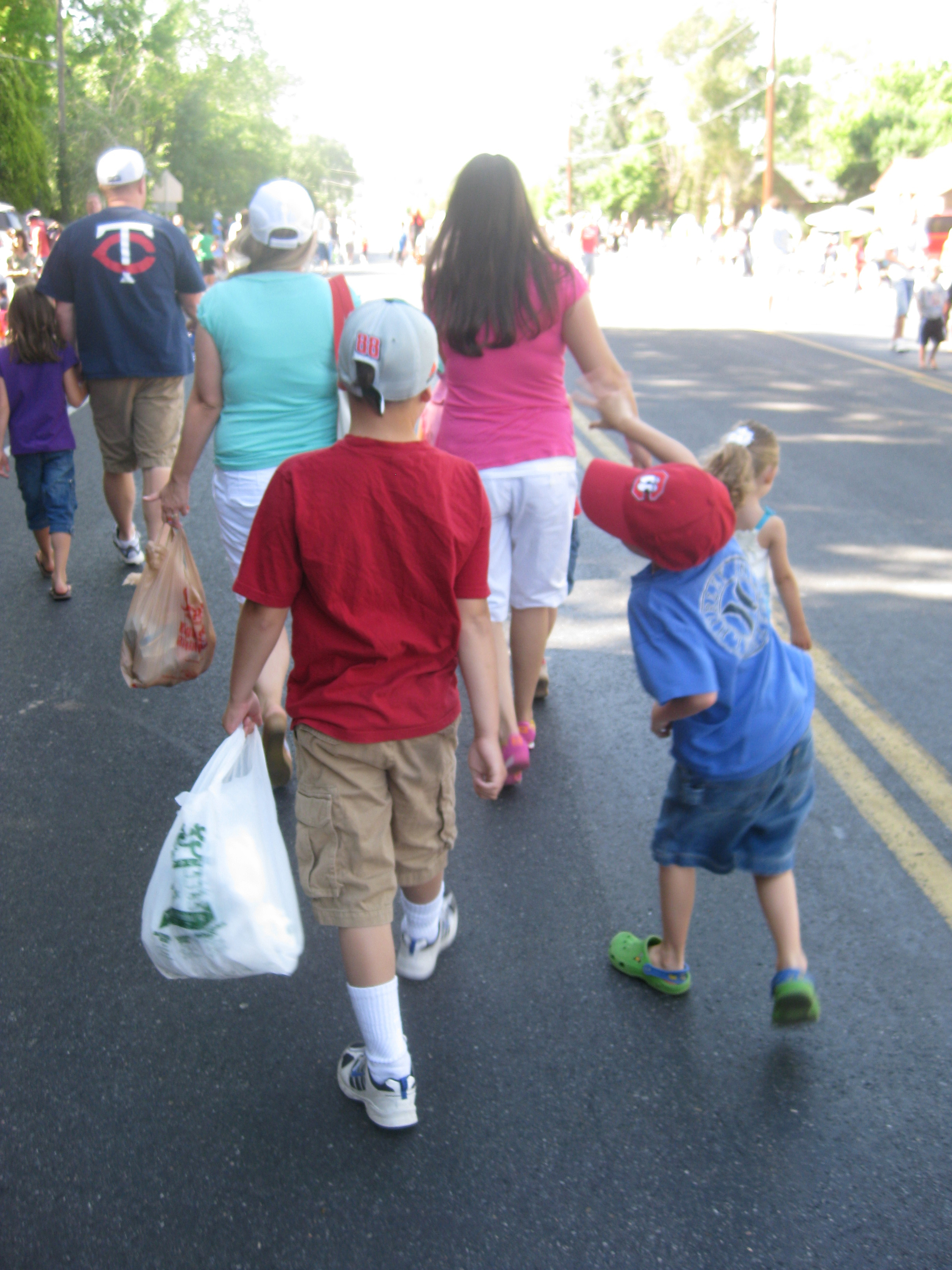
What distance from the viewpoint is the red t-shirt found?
227cm

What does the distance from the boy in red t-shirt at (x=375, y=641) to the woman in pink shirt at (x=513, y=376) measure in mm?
824

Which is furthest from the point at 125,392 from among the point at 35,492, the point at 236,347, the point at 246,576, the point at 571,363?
the point at 571,363

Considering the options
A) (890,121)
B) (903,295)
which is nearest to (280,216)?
(903,295)

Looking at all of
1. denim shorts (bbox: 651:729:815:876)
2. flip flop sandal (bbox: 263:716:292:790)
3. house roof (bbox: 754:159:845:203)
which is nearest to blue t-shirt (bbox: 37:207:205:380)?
flip flop sandal (bbox: 263:716:292:790)

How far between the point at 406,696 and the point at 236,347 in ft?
5.17

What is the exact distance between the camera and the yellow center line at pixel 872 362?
1274 centimetres

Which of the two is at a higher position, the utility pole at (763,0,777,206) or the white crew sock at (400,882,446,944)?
the utility pole at (763,0,777,206)

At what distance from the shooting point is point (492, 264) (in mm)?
3377

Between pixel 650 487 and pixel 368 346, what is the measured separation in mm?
644

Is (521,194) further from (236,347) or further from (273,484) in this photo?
(273,484)

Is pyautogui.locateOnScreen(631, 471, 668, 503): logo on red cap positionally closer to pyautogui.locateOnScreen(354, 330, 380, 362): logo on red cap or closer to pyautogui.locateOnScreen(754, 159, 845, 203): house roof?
pyautogui.locateOnScreen(354, 330, 380, 362): logo on red cap

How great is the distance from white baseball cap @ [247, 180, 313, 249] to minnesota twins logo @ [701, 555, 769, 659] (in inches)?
68.1

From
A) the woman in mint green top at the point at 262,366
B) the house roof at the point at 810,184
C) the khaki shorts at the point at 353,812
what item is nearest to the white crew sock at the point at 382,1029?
the khaki shorts at the point at 353,812

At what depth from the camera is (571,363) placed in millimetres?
14703
